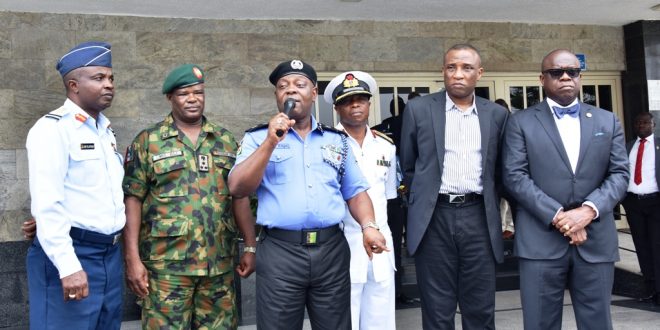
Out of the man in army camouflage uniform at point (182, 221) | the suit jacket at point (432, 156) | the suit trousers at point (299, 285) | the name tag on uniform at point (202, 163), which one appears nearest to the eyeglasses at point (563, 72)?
the suit jacket at point (432, 156)

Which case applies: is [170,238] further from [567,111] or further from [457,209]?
[567,111]

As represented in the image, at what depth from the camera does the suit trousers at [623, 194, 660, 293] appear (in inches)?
228

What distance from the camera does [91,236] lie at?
2795 millimetres

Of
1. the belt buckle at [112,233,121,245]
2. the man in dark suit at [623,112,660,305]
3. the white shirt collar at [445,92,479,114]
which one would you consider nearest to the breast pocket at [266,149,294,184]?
the belt buckle at [112,233,121,245]

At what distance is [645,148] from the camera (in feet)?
20.9

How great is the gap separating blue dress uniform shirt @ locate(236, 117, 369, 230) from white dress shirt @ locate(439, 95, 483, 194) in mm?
740

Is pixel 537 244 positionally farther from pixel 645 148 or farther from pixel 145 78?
pixel 145 78

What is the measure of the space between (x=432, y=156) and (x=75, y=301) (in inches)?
76.6

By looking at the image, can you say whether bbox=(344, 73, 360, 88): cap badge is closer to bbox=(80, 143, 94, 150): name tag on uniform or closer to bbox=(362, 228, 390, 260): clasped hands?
bbox=(362, 228, 390, 260): clasped hands

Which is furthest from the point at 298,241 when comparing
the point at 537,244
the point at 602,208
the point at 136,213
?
the point at 602,208

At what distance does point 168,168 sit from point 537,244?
1974mm

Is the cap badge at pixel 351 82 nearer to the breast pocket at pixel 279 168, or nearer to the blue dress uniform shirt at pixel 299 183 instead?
the blue dress uniform shirt at pixel 299 183

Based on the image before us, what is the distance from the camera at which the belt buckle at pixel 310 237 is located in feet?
8.98

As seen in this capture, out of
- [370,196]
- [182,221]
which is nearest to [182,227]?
[182,221]
